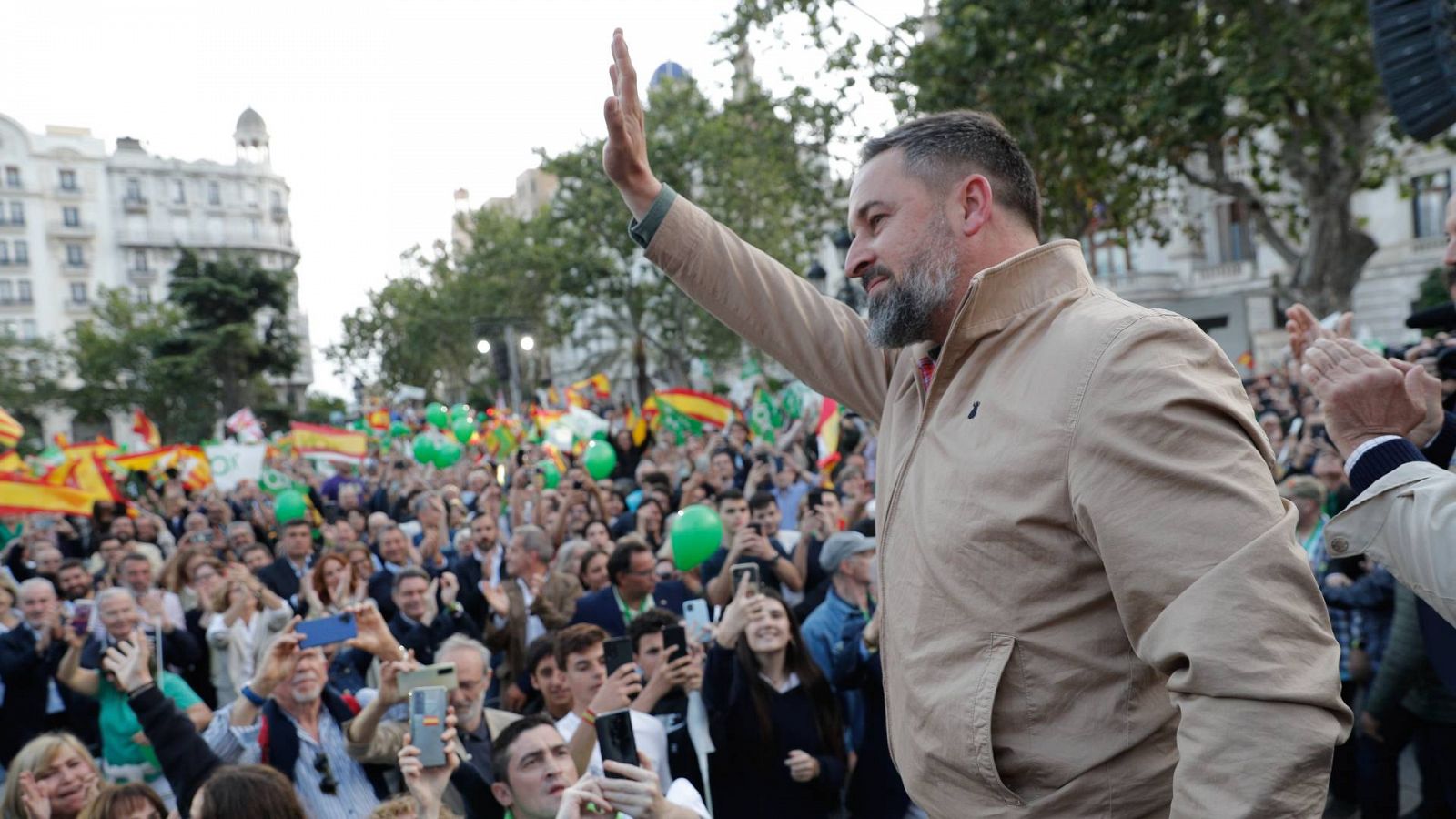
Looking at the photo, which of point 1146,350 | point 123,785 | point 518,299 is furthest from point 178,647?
point 518,299

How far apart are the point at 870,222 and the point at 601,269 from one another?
3456 cm

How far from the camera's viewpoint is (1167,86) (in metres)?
15.0

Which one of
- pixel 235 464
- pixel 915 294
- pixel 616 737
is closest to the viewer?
pixel 915 294

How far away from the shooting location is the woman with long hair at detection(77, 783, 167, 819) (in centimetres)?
383

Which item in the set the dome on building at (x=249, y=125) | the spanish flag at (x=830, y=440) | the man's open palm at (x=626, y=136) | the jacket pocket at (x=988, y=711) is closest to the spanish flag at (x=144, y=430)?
the spanish flag at (x=830, y=440)

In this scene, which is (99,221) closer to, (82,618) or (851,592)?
(82,618)

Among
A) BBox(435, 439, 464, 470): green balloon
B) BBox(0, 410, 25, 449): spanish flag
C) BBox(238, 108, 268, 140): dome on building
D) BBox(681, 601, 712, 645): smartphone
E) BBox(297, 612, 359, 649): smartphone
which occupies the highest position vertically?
BBox(238, 108, 268, 140): dome on building

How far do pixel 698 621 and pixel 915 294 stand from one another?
3651 mm

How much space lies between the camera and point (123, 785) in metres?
3.96

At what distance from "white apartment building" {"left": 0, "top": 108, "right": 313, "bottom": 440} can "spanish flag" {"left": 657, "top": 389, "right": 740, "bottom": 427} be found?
2778 inches

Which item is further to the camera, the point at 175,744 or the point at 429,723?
the point at 175,744

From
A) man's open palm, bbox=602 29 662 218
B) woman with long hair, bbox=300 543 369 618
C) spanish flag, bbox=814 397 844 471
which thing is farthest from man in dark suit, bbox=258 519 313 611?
man's open palm, bbox=602 29 662 218

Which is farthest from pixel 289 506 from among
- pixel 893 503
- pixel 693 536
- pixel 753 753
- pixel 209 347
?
pixel 209 347

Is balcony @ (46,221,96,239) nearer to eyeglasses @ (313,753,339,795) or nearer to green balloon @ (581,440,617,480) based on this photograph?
green balloon @ (581,440,617,480)
